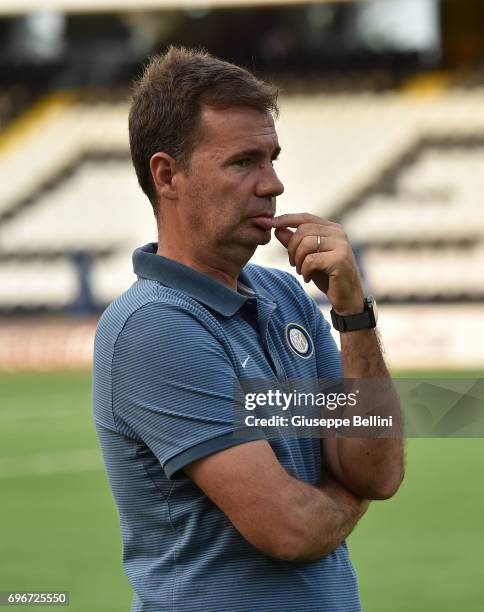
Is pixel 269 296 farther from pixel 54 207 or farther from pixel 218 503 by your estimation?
pixel 54 207

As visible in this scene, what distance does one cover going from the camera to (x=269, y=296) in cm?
279

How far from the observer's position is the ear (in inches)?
103

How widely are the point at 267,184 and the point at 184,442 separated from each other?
53 cm

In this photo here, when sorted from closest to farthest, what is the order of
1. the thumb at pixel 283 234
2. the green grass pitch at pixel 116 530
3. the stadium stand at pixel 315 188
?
→ the thumb at pixel 283 234 → the green grass pitch at pixel 116 530 → the stadium stand at pixel 315 188

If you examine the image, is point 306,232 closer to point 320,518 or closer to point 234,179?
point 234,179

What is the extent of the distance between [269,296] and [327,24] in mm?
21874

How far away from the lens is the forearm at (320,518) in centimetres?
242

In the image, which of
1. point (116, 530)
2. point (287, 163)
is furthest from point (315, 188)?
point (116, 530)

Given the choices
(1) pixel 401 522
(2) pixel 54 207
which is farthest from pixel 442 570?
(2) pixel 54 207

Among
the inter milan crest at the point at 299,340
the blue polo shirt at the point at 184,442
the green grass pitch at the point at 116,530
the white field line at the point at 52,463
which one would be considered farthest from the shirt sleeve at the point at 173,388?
the white field line at the point at 52,463

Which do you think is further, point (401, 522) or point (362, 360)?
point (401, 522)

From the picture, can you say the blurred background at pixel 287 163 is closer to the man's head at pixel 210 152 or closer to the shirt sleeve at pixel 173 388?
the man's head at pixel 210 152

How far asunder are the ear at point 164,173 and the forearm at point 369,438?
445 mm

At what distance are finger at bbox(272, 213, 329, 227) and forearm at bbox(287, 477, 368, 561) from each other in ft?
1.71
